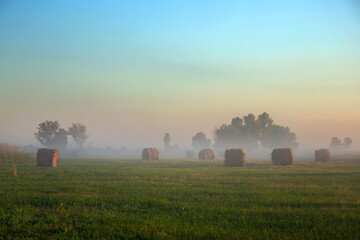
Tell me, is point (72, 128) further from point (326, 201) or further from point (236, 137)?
point (326, 201)

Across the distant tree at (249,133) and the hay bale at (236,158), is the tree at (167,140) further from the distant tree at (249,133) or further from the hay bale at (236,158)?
the hay bale at (236,158)

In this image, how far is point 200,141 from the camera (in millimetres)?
185750

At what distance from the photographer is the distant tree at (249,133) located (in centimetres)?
13288

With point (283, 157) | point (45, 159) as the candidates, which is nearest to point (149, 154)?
point (45, 159)

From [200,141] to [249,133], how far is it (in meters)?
57.8

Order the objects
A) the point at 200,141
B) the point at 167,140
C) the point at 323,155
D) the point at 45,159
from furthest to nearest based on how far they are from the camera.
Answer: the point at 167,140
the point at 200,141
the point at 323,155
the point at 45,159

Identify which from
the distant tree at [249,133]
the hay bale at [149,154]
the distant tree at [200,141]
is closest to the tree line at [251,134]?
the distant tree at [249,133]

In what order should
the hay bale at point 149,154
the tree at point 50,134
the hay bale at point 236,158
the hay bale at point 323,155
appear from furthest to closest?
the tree at point 50,134 → the hay bale at point 149,154 → the hay bale at point 323,155 → the hay bale at point 236,158

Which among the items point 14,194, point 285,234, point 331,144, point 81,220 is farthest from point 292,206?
point 331,144

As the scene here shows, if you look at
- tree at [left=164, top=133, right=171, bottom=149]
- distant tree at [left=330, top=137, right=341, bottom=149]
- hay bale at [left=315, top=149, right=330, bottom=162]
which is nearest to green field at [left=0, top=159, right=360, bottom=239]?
hay bale at [left=315, top=149, right=330, bottom=162]

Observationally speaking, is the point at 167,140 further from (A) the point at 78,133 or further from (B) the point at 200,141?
(A) the point at 78,133

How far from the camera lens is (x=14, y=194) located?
41.7ft

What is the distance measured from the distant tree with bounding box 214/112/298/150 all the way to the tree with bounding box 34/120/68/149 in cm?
7535

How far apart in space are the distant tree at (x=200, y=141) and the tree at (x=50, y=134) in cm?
9468
